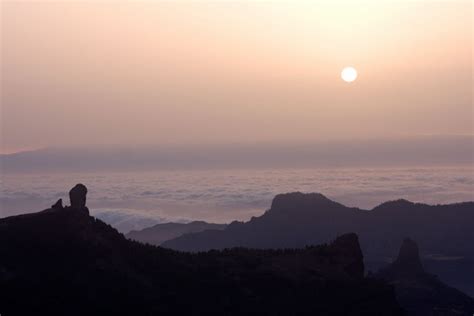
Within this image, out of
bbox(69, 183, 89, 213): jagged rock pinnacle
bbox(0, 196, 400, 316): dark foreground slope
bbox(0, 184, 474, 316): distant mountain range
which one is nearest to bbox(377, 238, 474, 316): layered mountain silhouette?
bbox(0, 184, 474, 316): distant mountain range

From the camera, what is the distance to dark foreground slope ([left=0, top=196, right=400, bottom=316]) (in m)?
77.4

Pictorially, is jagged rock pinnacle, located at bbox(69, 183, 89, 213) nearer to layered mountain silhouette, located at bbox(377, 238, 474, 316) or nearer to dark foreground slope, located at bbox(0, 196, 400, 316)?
dark foreground slope, located at bbox(0, 196, 400, 316)

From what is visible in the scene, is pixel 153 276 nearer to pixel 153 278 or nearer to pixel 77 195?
pixel 153 278

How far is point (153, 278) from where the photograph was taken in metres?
86.9

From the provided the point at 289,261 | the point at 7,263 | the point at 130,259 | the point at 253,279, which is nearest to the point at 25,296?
the point at 7,263

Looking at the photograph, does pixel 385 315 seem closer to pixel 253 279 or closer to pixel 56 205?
pixel 253 279

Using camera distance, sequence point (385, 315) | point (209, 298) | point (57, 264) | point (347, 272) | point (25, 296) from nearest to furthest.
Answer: point (25, 296), point (57, 264), point (209, 298), point (385, 315), point (347, 272)

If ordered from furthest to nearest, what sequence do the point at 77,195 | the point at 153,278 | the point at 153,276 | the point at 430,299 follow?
the point at 430,299, the point at 77,195, the point at 153,276, the point at 153,278

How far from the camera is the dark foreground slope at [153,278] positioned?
7744cm

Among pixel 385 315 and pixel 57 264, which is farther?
pixel 385 315

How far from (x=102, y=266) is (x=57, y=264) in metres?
4.23

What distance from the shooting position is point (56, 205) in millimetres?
88312

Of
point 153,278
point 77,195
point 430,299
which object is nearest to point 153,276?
point 153,278

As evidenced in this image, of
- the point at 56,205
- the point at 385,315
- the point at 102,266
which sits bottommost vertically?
the point at 385,315
